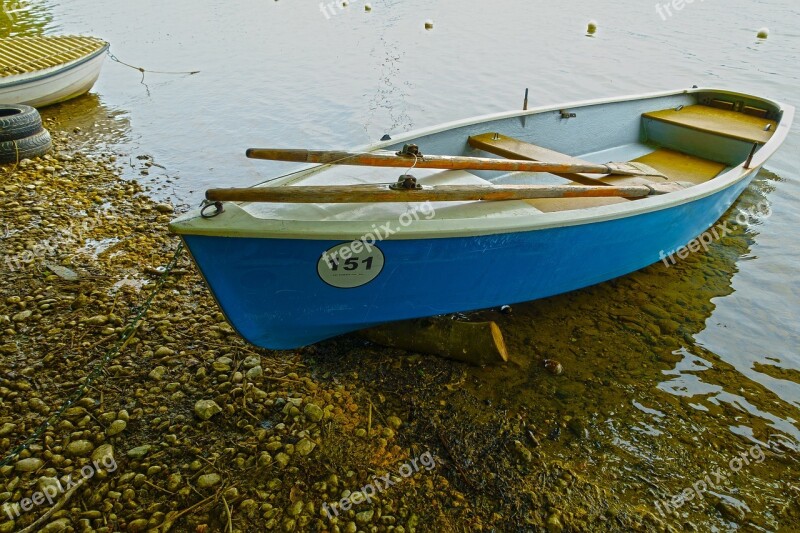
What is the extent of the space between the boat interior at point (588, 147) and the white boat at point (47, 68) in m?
8.34

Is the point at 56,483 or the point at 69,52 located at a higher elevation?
the point at 69,52

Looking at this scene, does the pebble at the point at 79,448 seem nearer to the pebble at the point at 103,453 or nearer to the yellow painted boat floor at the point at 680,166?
the pebble at the point at 103,453

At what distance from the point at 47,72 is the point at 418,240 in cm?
990

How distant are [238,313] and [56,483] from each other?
1505 millimetres

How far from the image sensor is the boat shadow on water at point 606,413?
3.52 meters

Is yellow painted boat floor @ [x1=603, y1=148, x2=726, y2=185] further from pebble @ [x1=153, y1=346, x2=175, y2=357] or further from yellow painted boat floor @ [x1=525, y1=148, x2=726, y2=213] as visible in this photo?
pebble @ [x1=153, y1=346, x2=175, y2=357]

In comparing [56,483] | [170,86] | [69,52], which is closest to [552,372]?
[56,483]

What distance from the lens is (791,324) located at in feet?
17.9

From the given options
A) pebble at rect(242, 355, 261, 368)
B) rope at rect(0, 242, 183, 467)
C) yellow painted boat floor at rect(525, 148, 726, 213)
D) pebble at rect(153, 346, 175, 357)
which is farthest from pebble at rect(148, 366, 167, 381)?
yellow painted boat floor at rect(525, 148, 726, 213)

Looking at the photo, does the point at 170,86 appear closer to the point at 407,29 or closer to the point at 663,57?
the point at 407,29

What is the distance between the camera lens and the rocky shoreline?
10.5 ft

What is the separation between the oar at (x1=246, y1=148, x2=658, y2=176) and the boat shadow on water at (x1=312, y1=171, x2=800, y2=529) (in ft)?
4.53

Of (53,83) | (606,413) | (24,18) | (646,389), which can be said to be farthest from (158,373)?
(24,18)

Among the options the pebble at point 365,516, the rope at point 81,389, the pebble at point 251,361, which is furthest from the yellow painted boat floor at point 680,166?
the rope at point 81,389
